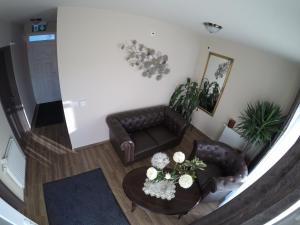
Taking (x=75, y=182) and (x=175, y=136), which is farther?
(x=175, y=136)

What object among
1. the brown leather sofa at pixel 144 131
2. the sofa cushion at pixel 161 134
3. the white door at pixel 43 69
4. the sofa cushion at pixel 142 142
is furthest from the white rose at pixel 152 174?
the white door at pixel 43 69

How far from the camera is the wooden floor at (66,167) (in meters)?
3.21

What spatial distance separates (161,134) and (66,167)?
90.6 inches

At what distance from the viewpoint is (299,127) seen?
2729 millimetres

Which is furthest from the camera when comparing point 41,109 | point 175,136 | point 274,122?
point 41,109

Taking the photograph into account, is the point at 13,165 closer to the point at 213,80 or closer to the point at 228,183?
the point at 228,183

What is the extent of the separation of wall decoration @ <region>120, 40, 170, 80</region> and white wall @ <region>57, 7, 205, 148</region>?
0.12m

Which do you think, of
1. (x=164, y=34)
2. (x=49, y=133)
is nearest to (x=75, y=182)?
(x=49, y=133)

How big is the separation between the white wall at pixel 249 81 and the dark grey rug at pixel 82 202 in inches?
130

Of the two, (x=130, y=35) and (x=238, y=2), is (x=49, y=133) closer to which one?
(x=130, y=35)

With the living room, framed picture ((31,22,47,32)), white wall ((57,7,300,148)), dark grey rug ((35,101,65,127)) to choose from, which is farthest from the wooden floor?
framed picture ((31,22,47,32))

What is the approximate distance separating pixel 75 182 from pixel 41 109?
3451 millimetres

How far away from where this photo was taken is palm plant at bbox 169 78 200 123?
4984 millimetres

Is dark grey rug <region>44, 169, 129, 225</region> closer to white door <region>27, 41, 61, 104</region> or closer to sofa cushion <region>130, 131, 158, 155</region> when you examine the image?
sofa cushion <region>130, 131, 158, 155</region>
